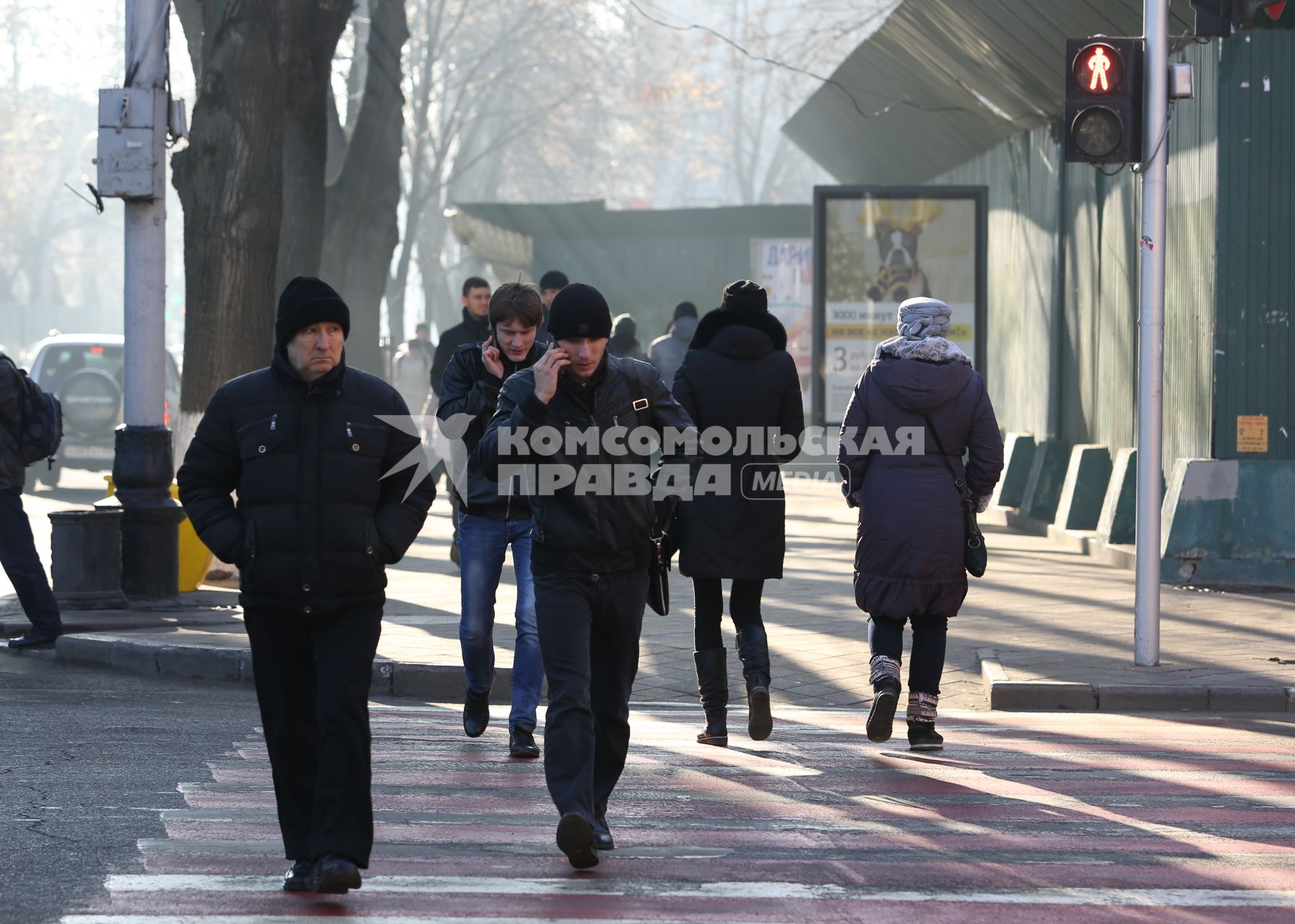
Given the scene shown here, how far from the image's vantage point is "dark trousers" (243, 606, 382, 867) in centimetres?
538

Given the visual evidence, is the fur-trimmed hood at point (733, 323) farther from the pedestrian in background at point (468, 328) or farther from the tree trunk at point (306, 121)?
the tree trunk at point (306, 121)

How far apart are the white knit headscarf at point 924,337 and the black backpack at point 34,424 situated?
209 inches

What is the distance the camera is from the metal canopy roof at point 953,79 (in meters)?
15.7

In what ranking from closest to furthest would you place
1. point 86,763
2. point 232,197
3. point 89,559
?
point 86,763 < point 89,559 < point 232,197

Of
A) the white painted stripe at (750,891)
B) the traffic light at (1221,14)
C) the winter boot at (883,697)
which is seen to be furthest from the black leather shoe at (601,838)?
the traffic light at (1221,14)

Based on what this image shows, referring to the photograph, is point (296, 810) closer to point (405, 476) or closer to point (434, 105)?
point (405, 476)

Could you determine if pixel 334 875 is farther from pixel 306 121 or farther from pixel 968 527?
pixel 306 121

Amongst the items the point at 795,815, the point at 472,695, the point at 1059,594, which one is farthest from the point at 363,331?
the point at 795,815

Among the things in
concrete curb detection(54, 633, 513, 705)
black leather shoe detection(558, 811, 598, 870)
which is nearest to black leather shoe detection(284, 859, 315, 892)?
black leather shoe detection(558, 811, 598, 870)

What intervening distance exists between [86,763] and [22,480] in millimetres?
4002

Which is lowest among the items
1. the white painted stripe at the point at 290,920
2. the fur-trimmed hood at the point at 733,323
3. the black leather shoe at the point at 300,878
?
the white painted stripe at the point at 290,920

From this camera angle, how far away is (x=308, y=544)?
5418mm

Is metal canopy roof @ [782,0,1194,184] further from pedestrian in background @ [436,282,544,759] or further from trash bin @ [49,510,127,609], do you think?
trash bin @ [49,510,127,609]

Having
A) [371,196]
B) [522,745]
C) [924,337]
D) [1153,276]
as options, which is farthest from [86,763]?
[371,196]
